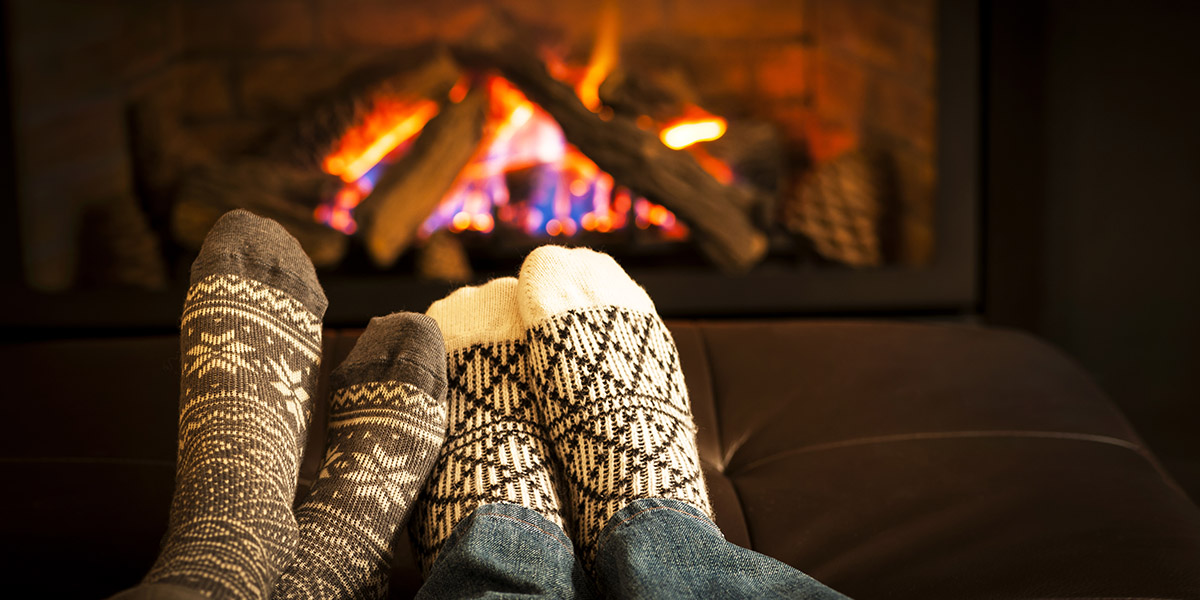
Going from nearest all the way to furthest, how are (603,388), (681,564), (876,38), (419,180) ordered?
(681,564) < (603,388) < (419,180) < (876,38)

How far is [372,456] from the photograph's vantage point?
0.70 meters

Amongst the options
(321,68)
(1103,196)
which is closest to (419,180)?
(321,68)

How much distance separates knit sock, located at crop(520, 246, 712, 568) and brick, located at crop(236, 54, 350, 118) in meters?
0.80

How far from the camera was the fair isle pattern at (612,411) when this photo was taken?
0.67 meters

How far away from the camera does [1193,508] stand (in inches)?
28.3

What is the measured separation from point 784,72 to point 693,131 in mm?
217

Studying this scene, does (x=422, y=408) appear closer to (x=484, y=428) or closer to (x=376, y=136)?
(x=484, y=428)

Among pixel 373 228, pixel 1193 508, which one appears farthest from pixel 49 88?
pixel 1193 508

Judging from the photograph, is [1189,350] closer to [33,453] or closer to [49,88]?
[33,453]

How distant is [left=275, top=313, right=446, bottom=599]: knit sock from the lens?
0.61 meters

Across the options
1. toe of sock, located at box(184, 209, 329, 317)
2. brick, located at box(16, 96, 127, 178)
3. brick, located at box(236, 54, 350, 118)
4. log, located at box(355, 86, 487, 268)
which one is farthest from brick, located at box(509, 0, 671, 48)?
toe of sock, located at box(184, 209, 329, 317)

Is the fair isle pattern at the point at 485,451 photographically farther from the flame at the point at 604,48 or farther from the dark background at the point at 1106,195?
the dark background at the point at 1106,195

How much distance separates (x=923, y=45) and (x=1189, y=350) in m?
0.65

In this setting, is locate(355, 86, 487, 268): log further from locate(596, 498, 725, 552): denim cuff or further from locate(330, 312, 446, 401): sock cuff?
locate(596, 498, 725, 552): denim cuff
